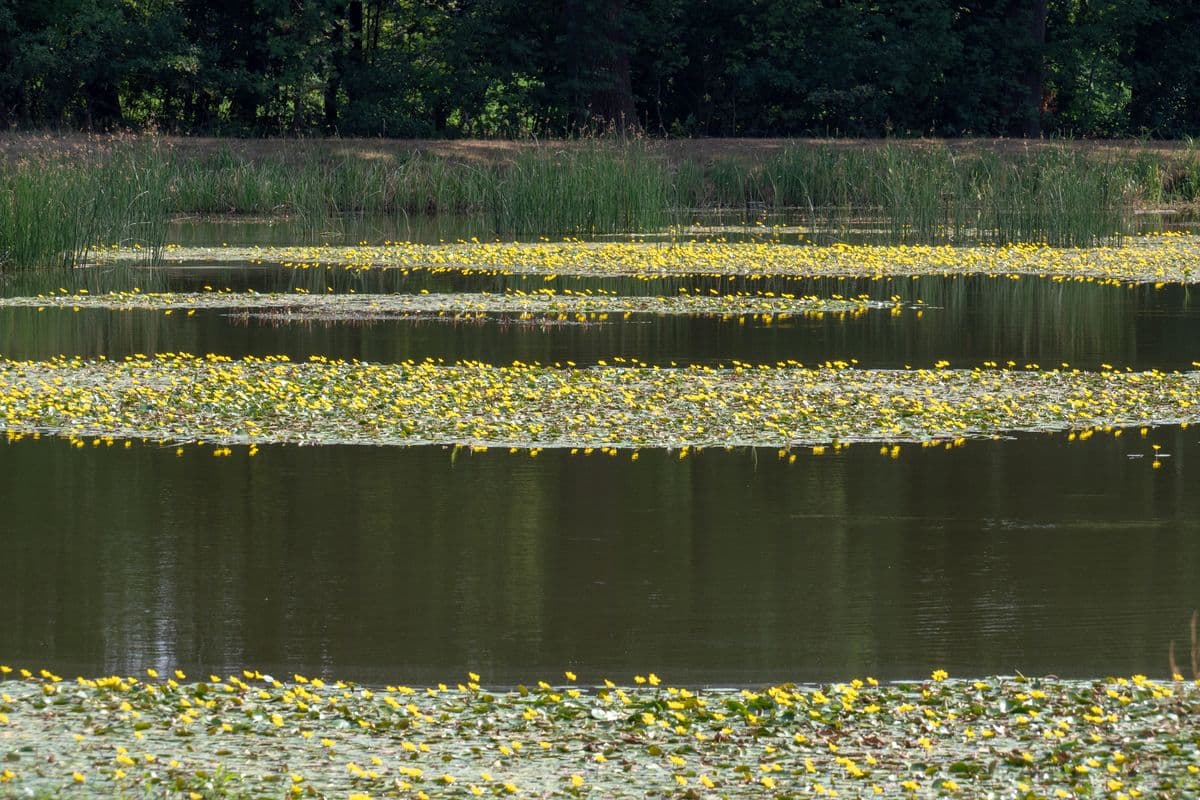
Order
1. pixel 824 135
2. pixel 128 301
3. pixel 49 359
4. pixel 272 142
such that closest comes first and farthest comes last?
pixel 49 359 → pixel 128 301 → pixel 272 142 → pixel 824 135

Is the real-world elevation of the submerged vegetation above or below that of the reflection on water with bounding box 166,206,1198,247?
above

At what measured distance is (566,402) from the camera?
11.7 metres

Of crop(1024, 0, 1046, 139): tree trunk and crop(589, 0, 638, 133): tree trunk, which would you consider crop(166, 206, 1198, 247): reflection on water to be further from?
crop(1024, 0, 1046, 139): tree trunk

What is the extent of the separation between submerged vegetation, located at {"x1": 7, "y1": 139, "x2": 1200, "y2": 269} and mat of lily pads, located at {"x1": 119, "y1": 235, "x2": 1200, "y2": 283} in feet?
3.60

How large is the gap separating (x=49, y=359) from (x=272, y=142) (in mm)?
26033

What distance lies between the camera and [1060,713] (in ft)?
18.5

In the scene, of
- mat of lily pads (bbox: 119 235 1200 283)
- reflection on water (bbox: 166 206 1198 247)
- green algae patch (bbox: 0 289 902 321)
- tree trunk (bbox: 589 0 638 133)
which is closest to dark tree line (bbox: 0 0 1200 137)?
tree trunk (bbox: 589 0 638 133)

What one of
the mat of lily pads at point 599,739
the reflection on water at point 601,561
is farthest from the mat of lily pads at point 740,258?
the mat of lily pads at point 599,739

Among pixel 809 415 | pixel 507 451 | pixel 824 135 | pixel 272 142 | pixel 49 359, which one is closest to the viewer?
pixel 507 451

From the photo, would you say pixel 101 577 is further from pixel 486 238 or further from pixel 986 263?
pixel 486 238

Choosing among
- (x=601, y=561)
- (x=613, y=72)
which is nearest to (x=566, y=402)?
(x=601, y=561)

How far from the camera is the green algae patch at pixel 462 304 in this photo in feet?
58.7

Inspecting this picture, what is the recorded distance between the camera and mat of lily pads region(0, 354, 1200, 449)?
1073cm

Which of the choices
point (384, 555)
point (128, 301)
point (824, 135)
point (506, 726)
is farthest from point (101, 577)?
point (824, 135)
